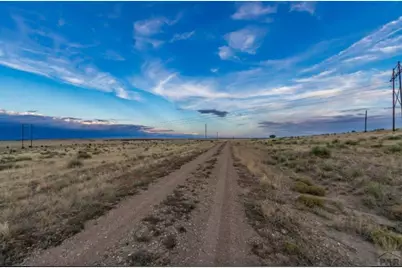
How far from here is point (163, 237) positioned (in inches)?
234

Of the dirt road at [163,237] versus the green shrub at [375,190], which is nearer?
the dirt road at [163,237]

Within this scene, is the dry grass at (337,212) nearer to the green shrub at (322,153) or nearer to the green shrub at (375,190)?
the green shrub at (375,190)

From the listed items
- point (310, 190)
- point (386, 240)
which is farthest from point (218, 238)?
point (310, 190)

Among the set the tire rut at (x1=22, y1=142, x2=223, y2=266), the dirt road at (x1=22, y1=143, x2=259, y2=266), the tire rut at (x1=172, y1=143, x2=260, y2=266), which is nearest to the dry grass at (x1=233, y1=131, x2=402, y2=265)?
the tire rut at (x1=172, y1=143, x2=260, y2=266)

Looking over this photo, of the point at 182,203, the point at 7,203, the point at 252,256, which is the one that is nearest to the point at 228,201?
the point at 182,203

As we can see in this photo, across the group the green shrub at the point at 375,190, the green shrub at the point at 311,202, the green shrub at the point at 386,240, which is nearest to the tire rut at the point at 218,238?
the green shrub at the point at 311,202

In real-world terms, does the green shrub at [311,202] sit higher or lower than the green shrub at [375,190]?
lower

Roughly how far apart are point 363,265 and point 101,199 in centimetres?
926

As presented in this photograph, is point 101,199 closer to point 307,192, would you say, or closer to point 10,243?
point 10,243

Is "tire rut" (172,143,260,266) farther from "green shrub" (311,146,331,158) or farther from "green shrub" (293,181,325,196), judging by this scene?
"green shrub" (311,146,331,158)

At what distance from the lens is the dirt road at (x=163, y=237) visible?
4.86 meters

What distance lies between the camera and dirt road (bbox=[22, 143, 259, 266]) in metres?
4.86

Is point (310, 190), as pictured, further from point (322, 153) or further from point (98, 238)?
point (322, 153)

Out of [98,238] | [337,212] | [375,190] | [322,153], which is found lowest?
[337,212]
